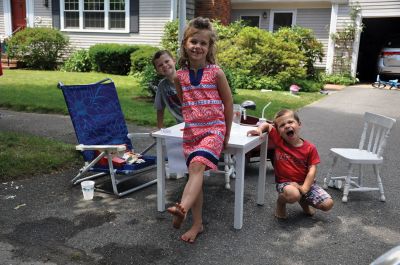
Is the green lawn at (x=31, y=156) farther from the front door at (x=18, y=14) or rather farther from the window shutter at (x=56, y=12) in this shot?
the front door at (x=18, y=14)

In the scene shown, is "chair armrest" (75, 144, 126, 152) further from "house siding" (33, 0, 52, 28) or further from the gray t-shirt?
"house siding" (33, 0, 52, 28)

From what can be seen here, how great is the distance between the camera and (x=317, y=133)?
7.27 metres

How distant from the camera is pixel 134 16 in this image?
1638 centimetres

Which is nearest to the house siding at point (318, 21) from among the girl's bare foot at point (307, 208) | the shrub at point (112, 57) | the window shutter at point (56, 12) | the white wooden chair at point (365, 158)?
the shrub at point (112, 57)

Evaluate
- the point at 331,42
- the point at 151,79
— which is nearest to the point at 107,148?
the point at 151,79

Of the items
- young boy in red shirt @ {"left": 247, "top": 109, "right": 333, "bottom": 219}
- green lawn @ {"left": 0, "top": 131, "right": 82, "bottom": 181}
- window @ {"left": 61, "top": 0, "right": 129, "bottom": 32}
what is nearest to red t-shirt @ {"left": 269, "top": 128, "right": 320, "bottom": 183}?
young boy in red shirt @ {"left": 247, "top": 109, "right": 333, "bottom": 219}

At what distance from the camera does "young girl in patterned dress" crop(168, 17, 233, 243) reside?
3.08 m

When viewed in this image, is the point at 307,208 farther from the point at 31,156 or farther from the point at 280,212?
the point at 31,156

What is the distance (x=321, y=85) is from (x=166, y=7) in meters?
6.82

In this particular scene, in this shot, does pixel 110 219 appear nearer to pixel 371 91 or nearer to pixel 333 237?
pixel 333 237

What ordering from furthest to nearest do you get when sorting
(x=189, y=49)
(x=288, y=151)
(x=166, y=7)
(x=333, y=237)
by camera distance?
(x=166, y=7), (x=288, y=151), (x=333, y=237), (x=189, y=49)

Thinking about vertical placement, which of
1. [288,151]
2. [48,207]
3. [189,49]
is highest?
[189,49]

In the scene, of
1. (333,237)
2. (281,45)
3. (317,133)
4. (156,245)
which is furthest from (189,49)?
(281,45)

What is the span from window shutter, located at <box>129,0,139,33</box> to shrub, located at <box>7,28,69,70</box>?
9.57 feet
